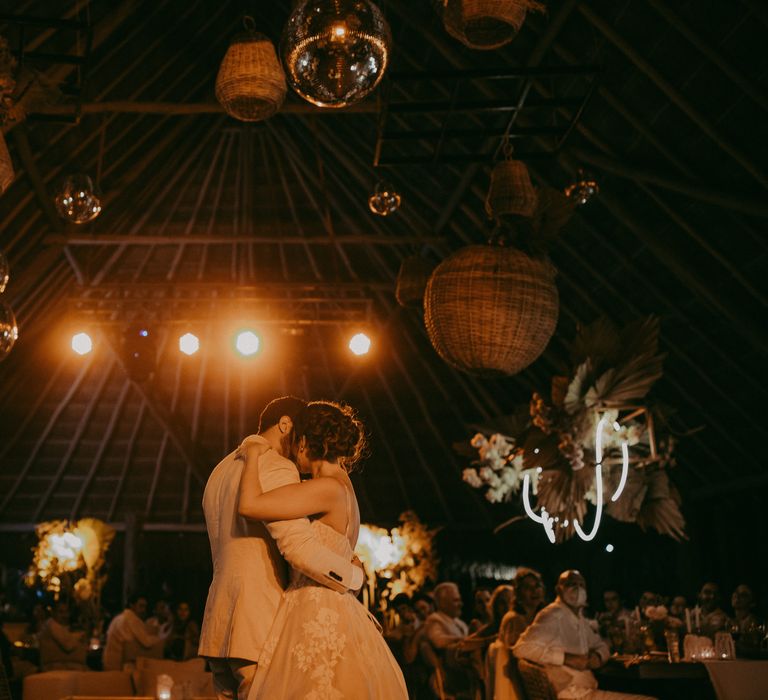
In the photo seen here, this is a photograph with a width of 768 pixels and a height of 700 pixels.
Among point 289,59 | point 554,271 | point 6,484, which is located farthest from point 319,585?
point 6,484

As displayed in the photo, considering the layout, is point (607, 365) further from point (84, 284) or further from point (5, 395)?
point (5, 395)

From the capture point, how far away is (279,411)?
2.84 meters

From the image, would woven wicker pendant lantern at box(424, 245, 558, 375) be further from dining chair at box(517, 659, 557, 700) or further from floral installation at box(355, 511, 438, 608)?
floral installation at box(355, 511, 438, 608)

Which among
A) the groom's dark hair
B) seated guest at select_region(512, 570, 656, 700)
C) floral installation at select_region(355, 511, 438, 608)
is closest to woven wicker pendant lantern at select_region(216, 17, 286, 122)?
the groom's dark hair

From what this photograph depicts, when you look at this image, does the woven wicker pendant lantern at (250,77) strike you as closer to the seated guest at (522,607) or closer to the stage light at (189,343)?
the seated guest at (522,607)

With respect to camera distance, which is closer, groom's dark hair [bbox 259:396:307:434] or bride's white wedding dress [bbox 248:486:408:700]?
bride's white wedding dress [bbox 248:486:408:700]

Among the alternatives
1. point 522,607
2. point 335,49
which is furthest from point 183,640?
point 335,49

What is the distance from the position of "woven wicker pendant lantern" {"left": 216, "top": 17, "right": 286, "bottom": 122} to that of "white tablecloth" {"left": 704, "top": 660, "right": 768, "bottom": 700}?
3324 millimetres

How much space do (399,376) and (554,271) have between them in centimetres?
952

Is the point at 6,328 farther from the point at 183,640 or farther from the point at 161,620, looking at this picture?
the point at 161,620

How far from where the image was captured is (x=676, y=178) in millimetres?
6148

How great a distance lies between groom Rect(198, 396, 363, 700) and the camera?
2514 mm

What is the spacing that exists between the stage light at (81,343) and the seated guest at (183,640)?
10.2ft

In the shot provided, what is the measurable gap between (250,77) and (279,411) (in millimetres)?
1780
